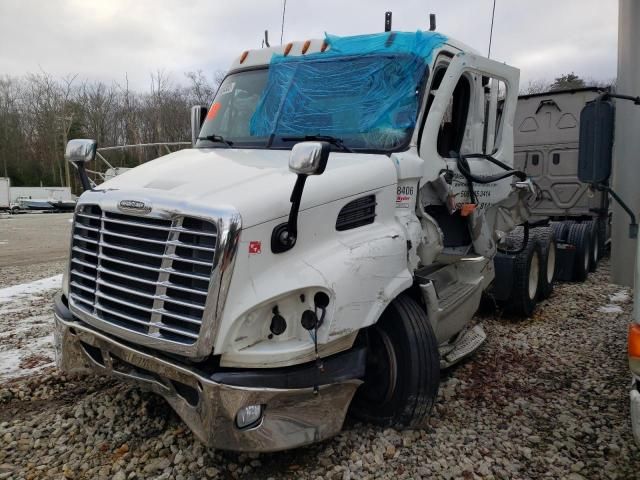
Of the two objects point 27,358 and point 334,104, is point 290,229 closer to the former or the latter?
point 334,104

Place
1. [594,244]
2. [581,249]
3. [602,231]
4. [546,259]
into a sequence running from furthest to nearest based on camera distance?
1. [602,231]
2. [594,244]
3. [581,249]
4. [546,259]

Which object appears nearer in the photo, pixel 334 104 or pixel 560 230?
pixel 334 104

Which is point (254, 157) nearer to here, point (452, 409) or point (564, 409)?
point (452, 409)

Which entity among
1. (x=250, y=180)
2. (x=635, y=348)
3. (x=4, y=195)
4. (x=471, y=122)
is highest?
(x=471, y=122)

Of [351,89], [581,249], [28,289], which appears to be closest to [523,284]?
[581,249]

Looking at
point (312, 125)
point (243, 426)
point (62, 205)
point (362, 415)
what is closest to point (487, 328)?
point (362, 415)

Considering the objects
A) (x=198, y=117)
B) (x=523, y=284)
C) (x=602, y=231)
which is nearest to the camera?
(x=198, y=117)

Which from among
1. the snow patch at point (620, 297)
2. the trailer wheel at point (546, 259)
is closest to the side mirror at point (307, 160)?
the trailer wheel at point (546, 259)

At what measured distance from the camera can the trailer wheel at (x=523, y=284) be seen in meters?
6.32

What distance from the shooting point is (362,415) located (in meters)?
3.65

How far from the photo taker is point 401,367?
3469mm

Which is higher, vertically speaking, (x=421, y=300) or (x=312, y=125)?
(x=312, y=125)

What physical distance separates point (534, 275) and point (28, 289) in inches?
294

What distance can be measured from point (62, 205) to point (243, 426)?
4063cm
